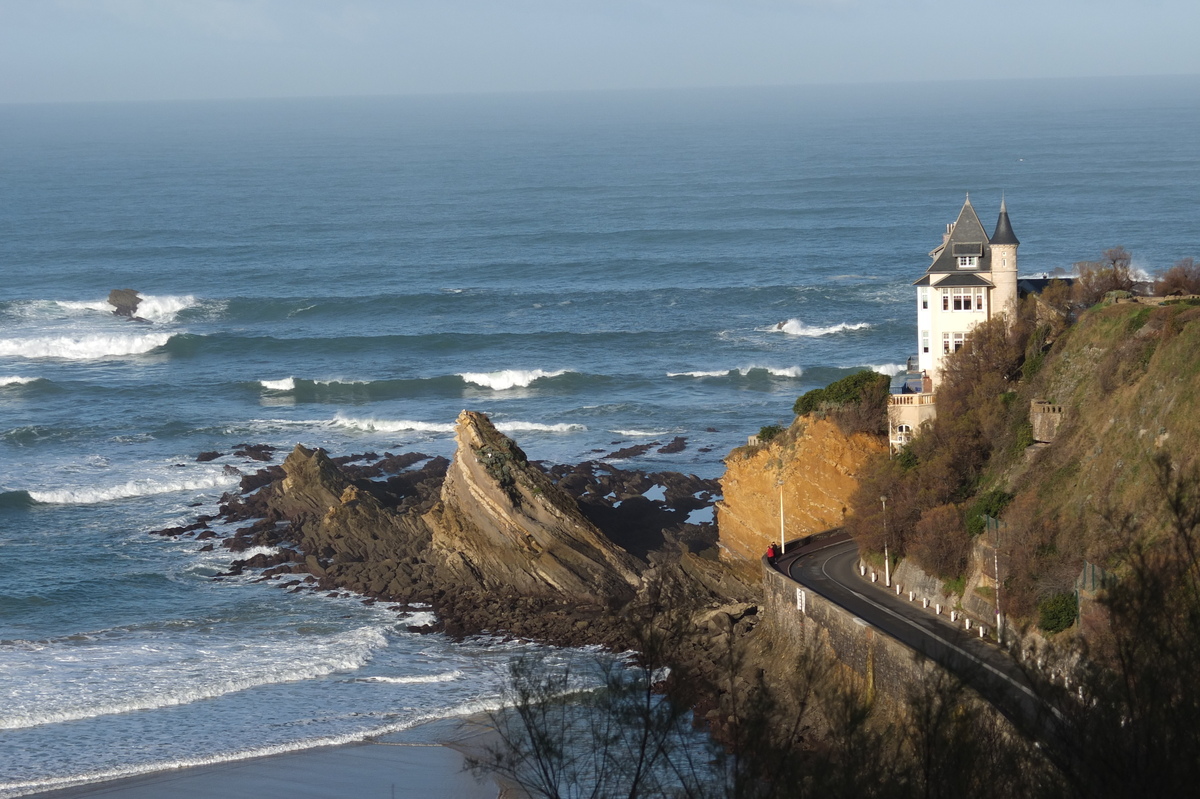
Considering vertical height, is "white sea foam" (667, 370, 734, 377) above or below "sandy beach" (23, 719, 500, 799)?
above

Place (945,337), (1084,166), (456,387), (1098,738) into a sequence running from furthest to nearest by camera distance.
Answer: (1084,166) → (456,387) → (945,337) → (1098,738)

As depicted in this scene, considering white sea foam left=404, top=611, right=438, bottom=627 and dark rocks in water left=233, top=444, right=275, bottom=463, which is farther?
dark rocks in water left=233, top=444, right=275, bottom=463

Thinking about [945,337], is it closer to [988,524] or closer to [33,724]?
[988,524]

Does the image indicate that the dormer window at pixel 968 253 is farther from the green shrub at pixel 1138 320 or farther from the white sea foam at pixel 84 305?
the white sea foam at pixel 84 305

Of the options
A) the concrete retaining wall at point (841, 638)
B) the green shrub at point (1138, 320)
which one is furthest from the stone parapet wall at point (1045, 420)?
the concrete retaining wall at point (841, 638)

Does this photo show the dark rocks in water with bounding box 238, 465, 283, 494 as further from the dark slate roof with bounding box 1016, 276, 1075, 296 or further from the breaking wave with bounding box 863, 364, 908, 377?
the breaking wave with bounding box 863, 364, 908, 377

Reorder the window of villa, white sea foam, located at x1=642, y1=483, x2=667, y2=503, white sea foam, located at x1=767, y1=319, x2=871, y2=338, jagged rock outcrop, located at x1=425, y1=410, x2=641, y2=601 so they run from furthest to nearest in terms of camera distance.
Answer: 1. white sea foam, located at x1=767, y1=319, x2=871, y2=338
2. white sea foam, located at x1=642, y1=483, x2=667, y2=503
3. the window of villa
4. jagged rock outcrop, located at x1=425, y1=410, x2=641, y2=601

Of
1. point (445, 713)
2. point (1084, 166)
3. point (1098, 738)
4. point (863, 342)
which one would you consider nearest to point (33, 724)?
point (445, 713)

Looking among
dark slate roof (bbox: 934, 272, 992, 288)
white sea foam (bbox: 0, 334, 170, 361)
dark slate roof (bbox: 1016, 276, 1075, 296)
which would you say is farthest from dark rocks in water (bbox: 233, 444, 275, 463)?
dark slate roof (bbox: 1016, 276, 1075, 296)
